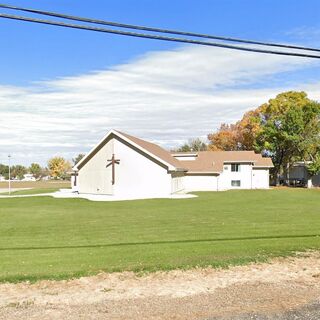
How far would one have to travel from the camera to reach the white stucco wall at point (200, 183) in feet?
195

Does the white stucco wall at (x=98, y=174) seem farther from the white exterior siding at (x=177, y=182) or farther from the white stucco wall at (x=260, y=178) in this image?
the white stucco wall at (x=260, y=178)

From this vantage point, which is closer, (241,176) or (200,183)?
(200,183)

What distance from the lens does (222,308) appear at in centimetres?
715

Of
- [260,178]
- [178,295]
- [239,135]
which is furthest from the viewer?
[239,135]

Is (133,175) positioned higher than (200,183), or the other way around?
(133,175)

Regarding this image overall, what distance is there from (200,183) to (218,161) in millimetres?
4758

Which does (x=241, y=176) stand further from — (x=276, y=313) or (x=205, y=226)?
(x=276, y=313)

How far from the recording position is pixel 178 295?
26.0 feet


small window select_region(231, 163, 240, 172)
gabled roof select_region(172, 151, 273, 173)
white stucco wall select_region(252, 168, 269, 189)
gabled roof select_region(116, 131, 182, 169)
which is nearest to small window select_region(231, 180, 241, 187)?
small window select_region(231, 163, 240, 172)

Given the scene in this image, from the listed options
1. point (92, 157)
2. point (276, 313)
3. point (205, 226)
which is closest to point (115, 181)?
point (92, 157)

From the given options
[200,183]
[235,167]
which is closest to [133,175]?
[200,183]

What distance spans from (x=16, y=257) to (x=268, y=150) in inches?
2558

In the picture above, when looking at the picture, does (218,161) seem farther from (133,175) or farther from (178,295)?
(178,295)

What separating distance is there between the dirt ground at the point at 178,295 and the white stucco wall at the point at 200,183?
162 feet
